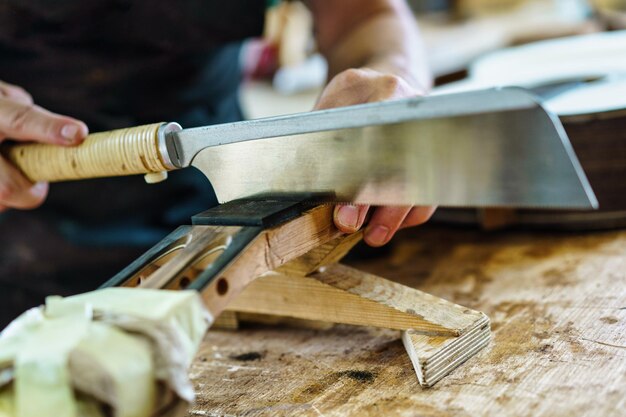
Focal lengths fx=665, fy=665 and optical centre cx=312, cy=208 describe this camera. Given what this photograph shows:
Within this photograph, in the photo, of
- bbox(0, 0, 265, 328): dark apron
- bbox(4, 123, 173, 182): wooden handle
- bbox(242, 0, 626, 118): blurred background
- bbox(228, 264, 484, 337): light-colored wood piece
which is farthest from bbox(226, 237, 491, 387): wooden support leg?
bbox(242, 0, 626, 118): blurred background

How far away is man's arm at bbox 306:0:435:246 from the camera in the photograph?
1.04 meters

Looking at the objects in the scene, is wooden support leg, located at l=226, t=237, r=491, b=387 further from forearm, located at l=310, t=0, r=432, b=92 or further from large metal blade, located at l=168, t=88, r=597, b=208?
forearm, located at l=310, t=0, r=432, b=92

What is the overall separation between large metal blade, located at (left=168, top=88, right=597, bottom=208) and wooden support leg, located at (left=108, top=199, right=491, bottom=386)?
71 millimetres

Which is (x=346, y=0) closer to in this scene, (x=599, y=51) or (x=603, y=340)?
(x=599, y=51)

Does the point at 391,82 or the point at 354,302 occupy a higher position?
the point at 391,82

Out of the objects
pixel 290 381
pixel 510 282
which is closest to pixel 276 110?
pixel 510 282

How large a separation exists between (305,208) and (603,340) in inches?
17.6

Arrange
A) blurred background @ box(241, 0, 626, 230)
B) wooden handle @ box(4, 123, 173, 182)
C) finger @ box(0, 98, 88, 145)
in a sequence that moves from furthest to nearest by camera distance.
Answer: blurred background @ box(241, 0, 626, 230) < finger @ box(0, 98, 88, 145) < wooden handle @ box(4, 123, 173, 182)

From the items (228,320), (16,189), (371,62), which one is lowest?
(228,320)

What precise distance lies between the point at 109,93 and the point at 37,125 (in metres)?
0.55

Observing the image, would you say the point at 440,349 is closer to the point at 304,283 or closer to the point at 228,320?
the point at 304,283

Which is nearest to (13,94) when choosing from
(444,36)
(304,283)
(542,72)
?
(304,283)

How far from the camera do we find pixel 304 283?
1071mm

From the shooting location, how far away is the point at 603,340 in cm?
91
